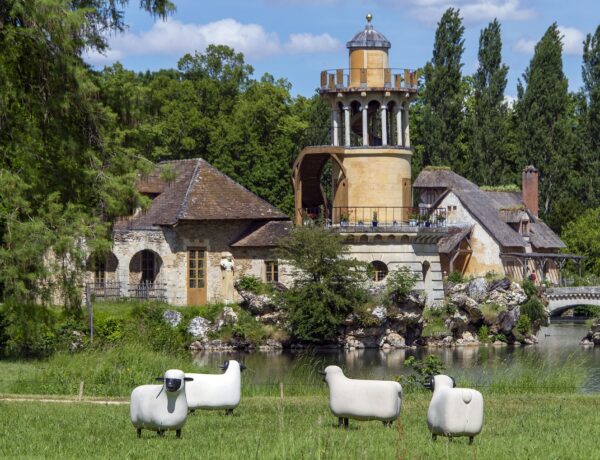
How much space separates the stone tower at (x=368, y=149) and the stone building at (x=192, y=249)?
7.14ft

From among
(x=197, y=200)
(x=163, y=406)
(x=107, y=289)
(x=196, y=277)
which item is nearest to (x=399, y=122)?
(x=197, y=200)

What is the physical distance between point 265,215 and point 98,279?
Result: 649cm

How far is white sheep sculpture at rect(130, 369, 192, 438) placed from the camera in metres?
16.0

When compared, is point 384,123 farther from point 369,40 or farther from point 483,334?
point 483,334

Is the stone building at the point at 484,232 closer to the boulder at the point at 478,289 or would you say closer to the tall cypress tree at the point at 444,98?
the tall cypress tree at the point at 444,98

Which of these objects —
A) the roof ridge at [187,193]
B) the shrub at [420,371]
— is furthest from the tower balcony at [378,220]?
the shrub at [420,371]

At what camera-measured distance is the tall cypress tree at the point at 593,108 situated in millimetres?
69875

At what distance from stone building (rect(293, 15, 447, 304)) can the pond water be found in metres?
4.58

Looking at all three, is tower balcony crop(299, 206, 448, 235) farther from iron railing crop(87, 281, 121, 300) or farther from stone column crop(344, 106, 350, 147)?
iron railing crop(87, 281, 121, 300)

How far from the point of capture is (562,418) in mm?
18891

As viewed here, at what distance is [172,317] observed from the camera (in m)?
45.2

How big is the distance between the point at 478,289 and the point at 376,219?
4.71 m

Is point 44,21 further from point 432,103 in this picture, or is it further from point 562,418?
point 432,103

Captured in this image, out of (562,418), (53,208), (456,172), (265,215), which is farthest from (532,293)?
(562,418)
